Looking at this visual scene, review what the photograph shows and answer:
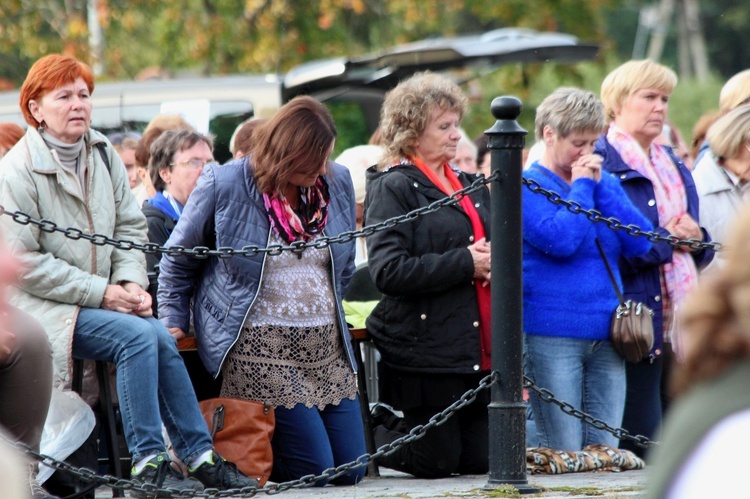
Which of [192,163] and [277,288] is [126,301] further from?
[192,163]

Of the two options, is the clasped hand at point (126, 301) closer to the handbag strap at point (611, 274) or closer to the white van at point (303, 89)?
the handbag strap at point (611, 274)

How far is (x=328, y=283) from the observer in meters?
6.08

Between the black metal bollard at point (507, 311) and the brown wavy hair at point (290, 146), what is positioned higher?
the brown wavy hair at point (290, 146)

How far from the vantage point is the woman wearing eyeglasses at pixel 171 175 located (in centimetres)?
680

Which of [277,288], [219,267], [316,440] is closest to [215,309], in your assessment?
[219,267]

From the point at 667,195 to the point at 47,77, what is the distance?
3.34 metres

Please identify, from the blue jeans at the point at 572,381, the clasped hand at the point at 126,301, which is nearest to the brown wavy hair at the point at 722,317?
the clasped hand at the point at 126,301

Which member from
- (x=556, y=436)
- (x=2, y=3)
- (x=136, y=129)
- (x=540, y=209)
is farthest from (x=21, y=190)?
(x=2, y=3)

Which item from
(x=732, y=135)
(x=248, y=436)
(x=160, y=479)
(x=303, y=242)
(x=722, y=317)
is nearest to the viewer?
(x=722, y=317)

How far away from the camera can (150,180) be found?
7.25 metres

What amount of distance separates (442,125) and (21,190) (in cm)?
212

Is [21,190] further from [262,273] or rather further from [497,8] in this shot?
[497,8]

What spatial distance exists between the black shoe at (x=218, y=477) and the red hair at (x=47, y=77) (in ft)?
6.11

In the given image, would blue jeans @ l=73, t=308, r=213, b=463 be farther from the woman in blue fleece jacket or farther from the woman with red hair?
the woman in blue fleece jacket
